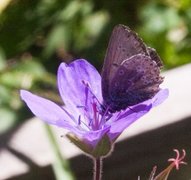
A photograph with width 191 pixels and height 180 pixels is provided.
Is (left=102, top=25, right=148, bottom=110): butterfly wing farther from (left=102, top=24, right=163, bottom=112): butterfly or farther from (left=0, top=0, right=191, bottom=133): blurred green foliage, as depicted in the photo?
(left=0, top=0, right=191, bottom=133): blurred green foliage

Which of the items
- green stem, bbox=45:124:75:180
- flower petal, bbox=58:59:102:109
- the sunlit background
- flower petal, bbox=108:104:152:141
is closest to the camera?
flower petal, bbox=108:104:152:141

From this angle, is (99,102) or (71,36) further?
(71,36)

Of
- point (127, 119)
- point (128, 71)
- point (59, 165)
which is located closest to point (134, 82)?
point (128, 71)

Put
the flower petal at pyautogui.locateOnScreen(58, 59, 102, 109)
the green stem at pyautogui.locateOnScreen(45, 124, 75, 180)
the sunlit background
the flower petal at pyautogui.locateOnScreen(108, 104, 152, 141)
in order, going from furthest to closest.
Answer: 1. the sunlit background
2. the green stem at pyautogui.locateOnScreen(45, 124, 75, 180)
3. the flower petal at pyautogui.locateOnScreen(58, 59, 102, 109)
4. the flower petal at pyautogui.locateOnScreen(108, 104, 152, 141)

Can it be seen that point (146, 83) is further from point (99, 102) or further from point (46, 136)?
point (46, 136)

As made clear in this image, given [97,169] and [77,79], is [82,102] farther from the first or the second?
[97,169]

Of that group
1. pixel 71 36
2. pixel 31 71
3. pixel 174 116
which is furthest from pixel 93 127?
pixel 71 36

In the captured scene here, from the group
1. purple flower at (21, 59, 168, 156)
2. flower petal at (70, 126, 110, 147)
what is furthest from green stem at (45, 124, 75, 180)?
flower petal at (70, 126, 110, 147)
